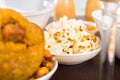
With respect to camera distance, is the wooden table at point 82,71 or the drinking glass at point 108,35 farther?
the wooden table at point 82,71

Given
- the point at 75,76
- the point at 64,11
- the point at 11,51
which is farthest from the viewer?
the point at 64,11

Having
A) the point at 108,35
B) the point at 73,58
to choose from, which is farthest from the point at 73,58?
the point at 108,35

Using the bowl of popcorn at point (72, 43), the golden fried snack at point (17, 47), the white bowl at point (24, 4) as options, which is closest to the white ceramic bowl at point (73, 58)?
the bowl of popcorn at point (72, 43)

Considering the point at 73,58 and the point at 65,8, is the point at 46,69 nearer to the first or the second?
the point at 73,58

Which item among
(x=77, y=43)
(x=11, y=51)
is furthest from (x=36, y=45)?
(x=77, y=43)

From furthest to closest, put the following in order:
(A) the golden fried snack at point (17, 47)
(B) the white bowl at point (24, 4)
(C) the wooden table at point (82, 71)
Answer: (B) the white bowl at point (24, 4), (C) the wooden table at point (82, 71), (A) the golden fried snack at point (17, 47)

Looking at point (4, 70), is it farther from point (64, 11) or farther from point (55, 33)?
point (64, 11)

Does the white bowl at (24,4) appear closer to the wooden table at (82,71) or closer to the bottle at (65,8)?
the bottle at (65,8)
